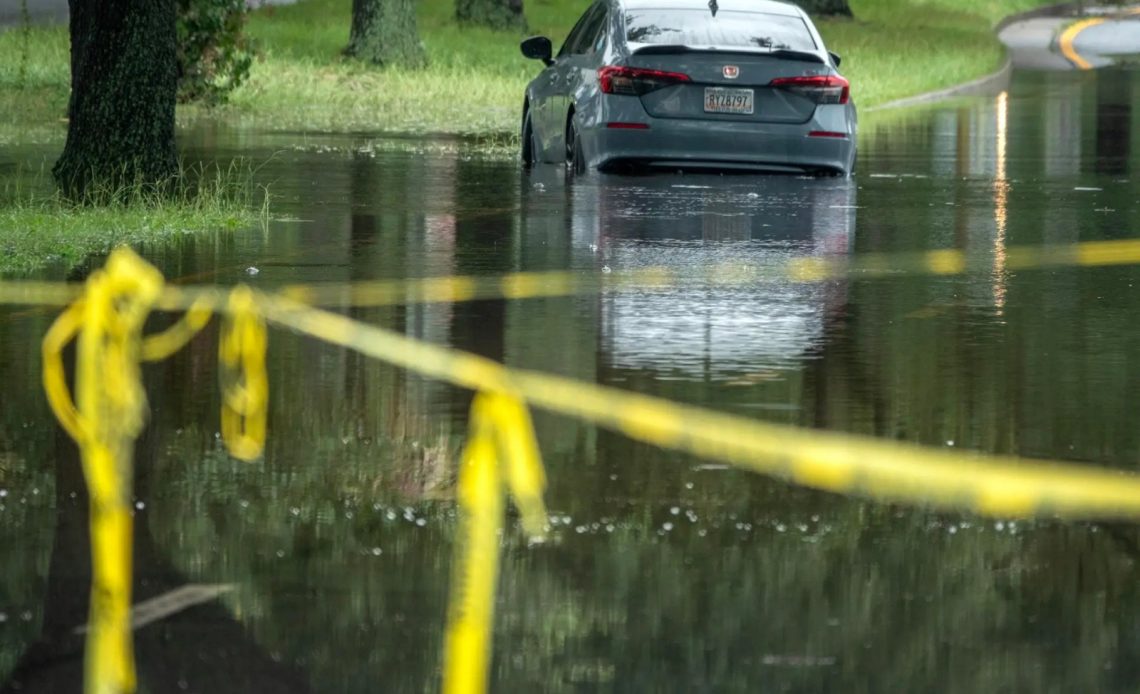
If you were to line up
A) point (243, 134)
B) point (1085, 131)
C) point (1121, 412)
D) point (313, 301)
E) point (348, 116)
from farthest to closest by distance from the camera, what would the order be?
point (348, 116)
point (1085, 131)
point (243, 134)
point (313, 301)
point (1121, 412)

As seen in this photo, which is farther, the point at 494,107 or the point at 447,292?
the point at 494,107

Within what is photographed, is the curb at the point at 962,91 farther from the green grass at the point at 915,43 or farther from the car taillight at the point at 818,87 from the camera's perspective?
the car taillight at the point at 818,87

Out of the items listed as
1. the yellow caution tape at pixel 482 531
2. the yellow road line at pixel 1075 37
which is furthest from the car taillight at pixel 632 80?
the yellow road line at pixel 1075 37

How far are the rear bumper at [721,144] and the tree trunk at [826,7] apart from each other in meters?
37.6

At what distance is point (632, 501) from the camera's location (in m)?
6.87

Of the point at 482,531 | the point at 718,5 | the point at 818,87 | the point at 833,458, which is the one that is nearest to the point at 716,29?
the point at 718,5

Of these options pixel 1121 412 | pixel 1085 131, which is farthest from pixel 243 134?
pixel 1121 412

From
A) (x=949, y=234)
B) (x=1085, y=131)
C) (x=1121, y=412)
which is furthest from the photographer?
(x=1085, y=131)

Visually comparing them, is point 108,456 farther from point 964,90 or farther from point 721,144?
point 964,90

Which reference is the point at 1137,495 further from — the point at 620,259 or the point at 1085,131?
the point at 1085,131

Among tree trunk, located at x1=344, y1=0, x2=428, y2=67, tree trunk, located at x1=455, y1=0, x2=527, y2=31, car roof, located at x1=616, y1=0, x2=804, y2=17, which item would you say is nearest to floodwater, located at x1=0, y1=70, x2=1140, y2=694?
car roof, located at x1=616, y1=0, x2=804, y2=17

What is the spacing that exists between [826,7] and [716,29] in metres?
37.7

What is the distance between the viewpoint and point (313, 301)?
11.1 metres

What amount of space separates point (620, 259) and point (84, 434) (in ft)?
19.4
